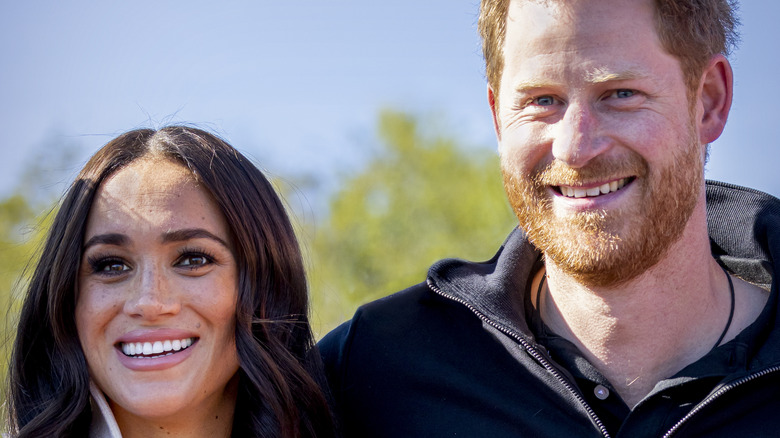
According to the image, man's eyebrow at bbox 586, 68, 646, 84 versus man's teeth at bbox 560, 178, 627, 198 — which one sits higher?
man's eyebrow at bbox 586, 68, 646, 84

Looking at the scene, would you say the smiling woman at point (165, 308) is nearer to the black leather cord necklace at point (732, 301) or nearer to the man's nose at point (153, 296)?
the man's nose at point (153, 296)

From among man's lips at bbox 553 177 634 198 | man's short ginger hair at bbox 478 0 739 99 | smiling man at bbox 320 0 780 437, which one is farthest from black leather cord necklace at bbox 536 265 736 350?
man's short ginger hair at bbox 478 0 739 99

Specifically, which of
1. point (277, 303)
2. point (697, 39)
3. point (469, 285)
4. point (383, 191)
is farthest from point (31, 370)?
point (383, 191)

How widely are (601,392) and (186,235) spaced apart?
1.34m

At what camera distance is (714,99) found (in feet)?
9.05

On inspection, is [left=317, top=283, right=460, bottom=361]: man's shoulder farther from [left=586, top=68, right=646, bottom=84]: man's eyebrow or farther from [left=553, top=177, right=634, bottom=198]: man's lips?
[left=586, top=68, right=646, bottom=84]: man's eyebrow

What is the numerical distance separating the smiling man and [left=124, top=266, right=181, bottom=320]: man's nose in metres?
0.70

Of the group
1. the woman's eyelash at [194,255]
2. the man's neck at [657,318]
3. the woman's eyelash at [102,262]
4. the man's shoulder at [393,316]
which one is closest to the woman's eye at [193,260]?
the woman's eyelash at [194,255]

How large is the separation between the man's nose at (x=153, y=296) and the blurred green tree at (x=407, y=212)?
441 inches

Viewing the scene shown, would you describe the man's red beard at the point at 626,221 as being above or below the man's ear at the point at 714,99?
below

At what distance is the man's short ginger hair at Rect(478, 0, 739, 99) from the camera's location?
2.59 meters

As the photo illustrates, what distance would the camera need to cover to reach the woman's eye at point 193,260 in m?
2.56

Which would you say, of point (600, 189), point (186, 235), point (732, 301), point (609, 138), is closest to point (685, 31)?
point (609, 138)

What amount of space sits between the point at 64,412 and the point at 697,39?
229 cm
